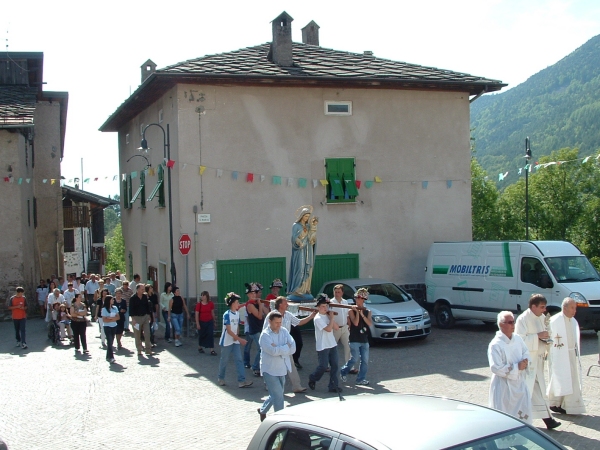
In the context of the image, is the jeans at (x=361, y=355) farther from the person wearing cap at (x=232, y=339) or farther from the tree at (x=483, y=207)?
the tree at (x=483, y=207)

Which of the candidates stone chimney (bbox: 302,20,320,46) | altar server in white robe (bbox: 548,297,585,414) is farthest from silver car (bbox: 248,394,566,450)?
stone chimney (bbox: 302,20,320,46)

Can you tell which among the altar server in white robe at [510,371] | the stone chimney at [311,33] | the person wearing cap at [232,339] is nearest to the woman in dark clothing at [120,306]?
the person wearing cap at [232,339]

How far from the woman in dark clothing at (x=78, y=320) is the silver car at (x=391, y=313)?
6215mm

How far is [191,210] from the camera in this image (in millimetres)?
18281

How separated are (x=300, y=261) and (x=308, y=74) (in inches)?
227

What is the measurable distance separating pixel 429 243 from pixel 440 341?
4.93 m

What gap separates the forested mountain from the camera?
13300 centimetres

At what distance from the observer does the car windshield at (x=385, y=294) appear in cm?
1667

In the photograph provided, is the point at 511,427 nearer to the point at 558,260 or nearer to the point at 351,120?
the point at 558,260

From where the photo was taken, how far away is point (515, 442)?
4.40 metres

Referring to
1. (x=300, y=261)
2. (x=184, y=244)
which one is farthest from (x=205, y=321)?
(x=184, y=244)

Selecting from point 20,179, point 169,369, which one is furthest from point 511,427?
point 20,179

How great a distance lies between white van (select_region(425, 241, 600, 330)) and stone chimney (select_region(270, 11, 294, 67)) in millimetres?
6881

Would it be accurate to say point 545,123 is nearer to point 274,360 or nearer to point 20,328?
point 20,328
